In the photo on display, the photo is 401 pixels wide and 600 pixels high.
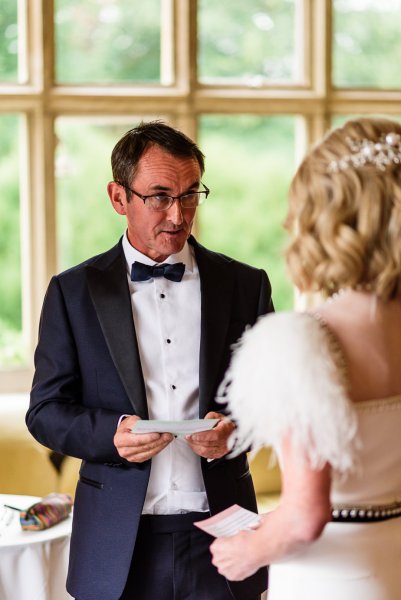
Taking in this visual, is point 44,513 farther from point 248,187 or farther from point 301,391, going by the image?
point 248,187

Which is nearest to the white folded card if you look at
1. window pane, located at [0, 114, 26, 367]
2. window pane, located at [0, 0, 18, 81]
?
window pane, located at [0, 114, 26, 367]

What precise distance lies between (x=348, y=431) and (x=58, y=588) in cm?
206

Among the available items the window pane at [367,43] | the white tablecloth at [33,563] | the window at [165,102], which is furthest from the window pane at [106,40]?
the white tablecloth at [33,563]

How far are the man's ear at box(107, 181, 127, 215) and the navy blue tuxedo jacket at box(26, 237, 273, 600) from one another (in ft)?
0.61

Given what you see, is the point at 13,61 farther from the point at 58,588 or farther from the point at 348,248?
the point at 348,248

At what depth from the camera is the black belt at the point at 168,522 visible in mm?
2445

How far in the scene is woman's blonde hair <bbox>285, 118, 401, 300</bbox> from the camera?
1.70m

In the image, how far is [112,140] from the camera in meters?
5.51


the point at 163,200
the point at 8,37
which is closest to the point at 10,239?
the point at 8,37

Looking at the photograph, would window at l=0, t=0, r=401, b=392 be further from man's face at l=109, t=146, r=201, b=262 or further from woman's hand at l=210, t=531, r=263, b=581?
woman's hand at l=210, t=531, r=263, b=581

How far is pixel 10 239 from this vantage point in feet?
17.8

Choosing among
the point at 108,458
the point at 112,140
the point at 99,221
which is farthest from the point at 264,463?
the point at 108,458

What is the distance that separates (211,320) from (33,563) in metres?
1.29

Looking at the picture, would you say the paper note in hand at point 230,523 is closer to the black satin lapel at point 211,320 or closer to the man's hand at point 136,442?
the man's hand at point 136,442
